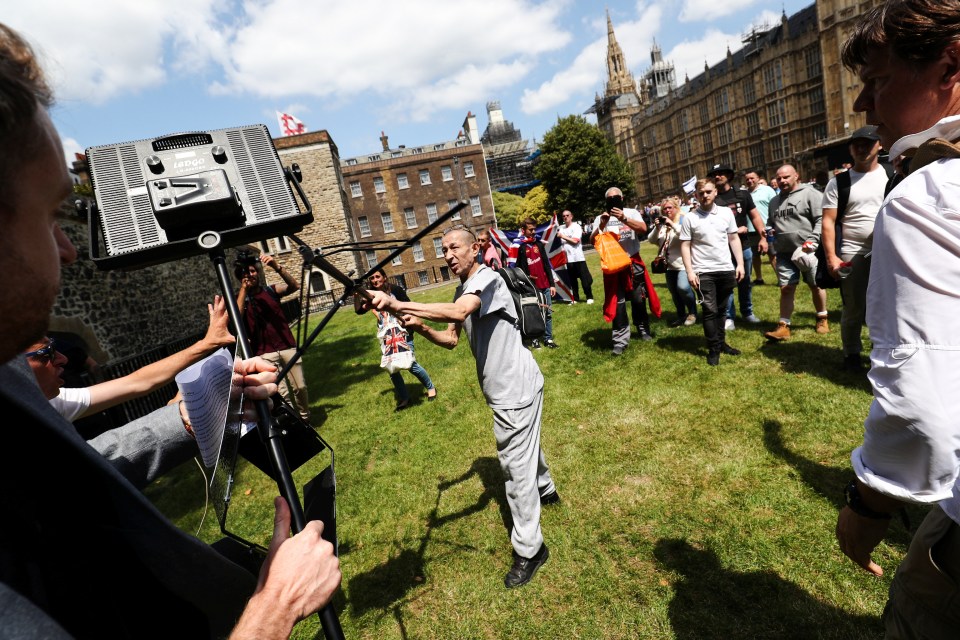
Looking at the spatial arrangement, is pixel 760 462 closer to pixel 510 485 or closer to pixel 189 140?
pixel 510 485

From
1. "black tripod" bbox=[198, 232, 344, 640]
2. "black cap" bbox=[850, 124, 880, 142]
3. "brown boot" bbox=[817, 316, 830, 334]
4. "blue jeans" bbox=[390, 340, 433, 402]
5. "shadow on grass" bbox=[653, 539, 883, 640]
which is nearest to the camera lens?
"black tripod" bbox=[198, 232, 344, 640]

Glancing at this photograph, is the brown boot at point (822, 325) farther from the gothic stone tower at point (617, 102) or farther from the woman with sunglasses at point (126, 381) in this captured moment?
the gothic stone tower at point (617, 102)

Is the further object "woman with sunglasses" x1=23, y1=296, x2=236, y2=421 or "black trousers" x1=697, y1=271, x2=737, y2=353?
"black trousers" x1=697, y1=271, x2=737, y2=353

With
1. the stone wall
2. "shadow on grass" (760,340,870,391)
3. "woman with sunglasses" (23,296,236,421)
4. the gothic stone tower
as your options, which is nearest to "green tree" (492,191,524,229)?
the gothic stone tower

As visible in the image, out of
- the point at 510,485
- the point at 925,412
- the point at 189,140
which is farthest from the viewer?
the point at 510,485

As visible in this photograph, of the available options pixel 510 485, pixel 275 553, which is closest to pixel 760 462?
pixel 510 485

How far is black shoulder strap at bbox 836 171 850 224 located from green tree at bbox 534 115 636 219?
39.2 m

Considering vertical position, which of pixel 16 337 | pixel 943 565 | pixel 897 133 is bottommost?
pixel 943 565

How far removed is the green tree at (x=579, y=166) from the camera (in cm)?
4169

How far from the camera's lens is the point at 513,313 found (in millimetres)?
3166

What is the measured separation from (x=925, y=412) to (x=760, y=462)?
3.06 meters

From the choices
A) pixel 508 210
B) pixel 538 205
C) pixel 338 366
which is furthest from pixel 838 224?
pixel 508 210

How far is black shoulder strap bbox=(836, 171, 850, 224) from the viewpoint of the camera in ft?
14.0

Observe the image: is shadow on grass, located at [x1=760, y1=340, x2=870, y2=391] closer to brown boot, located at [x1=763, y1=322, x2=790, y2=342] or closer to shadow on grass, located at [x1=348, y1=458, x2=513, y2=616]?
brown boot, located at [x1=763, y1=322, x2=790, y2=342]
